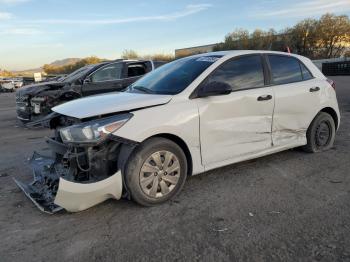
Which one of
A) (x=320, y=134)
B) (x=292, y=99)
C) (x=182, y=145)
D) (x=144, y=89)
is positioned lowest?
(x=320, y=134)

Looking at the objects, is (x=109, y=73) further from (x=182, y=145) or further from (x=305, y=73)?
A: (x=182, y=145)

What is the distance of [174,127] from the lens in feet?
14.0

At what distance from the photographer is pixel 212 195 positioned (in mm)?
4504

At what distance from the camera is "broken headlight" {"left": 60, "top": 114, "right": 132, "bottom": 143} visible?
153 inches

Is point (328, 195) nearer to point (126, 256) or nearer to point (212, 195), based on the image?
point (212, 195)

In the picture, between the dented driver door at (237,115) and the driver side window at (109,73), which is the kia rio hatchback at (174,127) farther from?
the driver side window at (109,73)

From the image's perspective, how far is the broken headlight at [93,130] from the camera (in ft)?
12.8

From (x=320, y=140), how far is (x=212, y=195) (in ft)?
8.63

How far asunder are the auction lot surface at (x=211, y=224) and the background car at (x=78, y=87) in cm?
524

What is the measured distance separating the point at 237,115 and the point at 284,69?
138 cm

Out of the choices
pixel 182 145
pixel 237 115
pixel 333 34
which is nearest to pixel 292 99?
pixel 237 115

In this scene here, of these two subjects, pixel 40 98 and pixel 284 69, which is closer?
pixel 284 69

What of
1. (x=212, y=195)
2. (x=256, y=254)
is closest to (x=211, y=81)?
(x=212, y=195)

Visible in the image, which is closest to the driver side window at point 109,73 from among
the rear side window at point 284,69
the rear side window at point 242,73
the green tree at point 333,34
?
the rear side window at point 284,69
